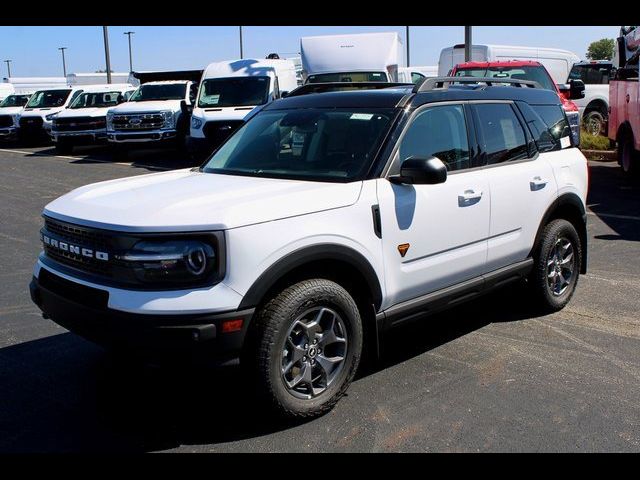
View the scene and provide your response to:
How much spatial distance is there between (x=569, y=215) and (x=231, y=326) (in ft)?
11.9

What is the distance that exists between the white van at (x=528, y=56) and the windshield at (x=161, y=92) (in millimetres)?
7537

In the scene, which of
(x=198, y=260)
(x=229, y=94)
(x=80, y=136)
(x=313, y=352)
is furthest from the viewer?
(x=80, y=136)

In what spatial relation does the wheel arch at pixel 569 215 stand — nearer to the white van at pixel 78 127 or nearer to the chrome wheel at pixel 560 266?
the chrome wheel at pixel 560 266

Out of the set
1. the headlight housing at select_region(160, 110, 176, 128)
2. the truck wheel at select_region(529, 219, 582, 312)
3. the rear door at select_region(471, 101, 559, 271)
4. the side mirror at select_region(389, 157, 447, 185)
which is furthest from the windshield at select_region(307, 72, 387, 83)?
the side mirror at select_region(389, 157, 447, 185)

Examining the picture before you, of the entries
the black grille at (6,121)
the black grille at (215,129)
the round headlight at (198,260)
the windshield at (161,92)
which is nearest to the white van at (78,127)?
the windshield at (161,92)

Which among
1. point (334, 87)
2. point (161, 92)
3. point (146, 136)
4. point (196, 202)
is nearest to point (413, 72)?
point (161, 92)

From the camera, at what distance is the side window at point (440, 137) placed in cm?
455

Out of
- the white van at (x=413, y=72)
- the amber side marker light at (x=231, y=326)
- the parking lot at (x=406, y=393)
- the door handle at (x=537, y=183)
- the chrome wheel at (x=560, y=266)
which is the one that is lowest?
the parking lot at (x=406, y=393)

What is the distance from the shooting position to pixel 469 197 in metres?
4.74

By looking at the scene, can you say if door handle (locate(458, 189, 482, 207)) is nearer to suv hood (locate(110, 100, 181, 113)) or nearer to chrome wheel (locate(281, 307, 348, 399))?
chrome wheel (locate(281, 307, 348, 399))

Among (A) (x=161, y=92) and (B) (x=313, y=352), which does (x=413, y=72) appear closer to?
(A) (x=161, y=92)

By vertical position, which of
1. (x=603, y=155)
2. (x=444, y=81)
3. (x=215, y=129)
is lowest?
(x=603, y=155)

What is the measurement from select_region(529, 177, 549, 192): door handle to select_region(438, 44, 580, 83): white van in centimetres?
1566

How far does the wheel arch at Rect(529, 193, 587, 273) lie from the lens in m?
5.51
